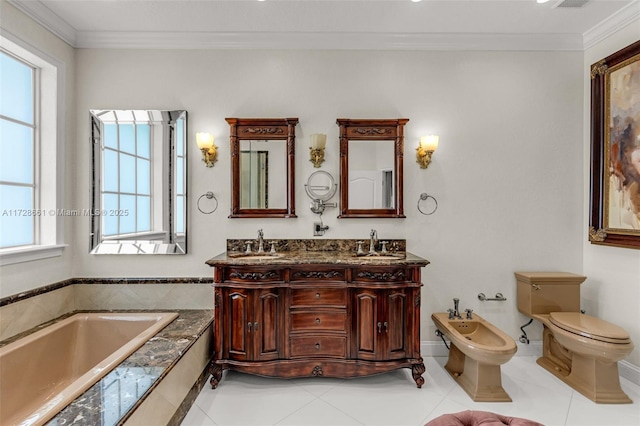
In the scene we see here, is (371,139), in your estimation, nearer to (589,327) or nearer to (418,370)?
(418,370)

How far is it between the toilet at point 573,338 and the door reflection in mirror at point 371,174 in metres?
1.36

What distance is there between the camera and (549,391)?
7.62 ft

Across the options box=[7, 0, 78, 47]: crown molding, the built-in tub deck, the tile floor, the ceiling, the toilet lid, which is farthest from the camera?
the ceiling

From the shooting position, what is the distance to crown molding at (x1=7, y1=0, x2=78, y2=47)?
229cm

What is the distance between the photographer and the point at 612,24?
262 cm

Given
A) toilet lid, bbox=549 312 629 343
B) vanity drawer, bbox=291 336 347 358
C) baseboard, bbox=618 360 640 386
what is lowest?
baseboard, bbox=618 360 640 386

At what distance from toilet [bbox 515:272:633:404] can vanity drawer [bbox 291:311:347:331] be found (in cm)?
156

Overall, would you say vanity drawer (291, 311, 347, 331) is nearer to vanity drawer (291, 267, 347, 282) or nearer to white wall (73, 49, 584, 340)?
vanity drawer (291, 267, 347, 282)

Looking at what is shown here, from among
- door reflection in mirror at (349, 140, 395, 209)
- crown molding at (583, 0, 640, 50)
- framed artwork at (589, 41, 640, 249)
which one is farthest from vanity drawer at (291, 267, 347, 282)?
crown molding at (583, 0, 640, 50)

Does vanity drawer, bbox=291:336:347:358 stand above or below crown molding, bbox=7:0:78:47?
below

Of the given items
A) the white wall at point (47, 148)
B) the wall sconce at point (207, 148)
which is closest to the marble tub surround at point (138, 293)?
the white wall at point (47, 148)

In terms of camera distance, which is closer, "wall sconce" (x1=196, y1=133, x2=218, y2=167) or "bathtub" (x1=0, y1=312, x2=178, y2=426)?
"bathtub" (x1=0, y1=312, x2=178, y2=426)

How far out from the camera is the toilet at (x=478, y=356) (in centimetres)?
215

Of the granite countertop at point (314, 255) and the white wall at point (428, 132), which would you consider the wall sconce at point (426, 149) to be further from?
the granite countertop at point (314, 255)
